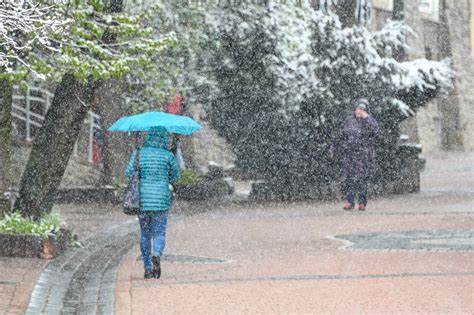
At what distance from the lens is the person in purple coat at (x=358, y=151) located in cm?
2022

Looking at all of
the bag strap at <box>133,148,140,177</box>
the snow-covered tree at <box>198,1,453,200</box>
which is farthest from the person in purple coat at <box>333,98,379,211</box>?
the bag strap at <box>133,148,140,177</box>

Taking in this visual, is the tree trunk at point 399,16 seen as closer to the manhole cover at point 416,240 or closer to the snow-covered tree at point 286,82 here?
the snow-covered tree at point 286,82

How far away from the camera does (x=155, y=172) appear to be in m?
11.8

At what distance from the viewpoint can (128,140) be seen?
30312mm

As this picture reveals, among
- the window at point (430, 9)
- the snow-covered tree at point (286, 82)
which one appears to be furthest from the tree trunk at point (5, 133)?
the window at point (430, 9)

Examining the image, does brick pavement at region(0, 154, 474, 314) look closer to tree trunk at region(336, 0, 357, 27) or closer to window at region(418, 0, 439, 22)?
tree trunk at region(336, 0, 357, 27)

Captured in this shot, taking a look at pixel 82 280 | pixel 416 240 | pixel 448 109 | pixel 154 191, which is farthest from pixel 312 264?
pixel 448 109

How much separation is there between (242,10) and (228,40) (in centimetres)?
57

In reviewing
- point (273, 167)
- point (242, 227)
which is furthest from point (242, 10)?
point (242, 227)

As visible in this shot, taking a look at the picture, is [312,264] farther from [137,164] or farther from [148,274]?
[137,164]

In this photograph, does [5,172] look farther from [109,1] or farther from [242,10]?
[242,10]

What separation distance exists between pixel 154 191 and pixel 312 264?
1.86m

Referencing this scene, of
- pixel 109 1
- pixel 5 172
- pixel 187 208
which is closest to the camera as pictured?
pixel 109 1

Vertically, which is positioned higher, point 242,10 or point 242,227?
point 242,10
